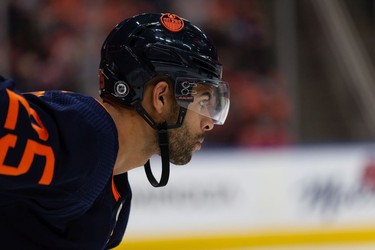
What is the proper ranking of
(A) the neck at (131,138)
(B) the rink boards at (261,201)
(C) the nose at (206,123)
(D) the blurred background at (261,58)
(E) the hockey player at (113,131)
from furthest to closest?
(D) the blurred background at (261,58), (B) the rink boards at (261,201), (C) the nose at (206,123), (A) the neck at (131,138), (E) the hockey player at (113,131)

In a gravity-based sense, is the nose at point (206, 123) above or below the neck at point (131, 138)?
above

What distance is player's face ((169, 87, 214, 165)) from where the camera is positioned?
1.73 meters

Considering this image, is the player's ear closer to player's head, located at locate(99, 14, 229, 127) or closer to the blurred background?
player's head, located at locate(99, 14, 229, 127)

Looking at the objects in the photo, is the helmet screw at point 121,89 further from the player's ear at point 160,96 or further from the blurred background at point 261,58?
the blurred background at point 261,58

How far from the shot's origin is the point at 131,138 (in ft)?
5.46

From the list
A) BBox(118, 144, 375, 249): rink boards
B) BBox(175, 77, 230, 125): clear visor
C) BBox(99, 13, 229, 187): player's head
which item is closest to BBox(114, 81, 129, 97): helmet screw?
BBox(99, 13, 229, 187): player's head

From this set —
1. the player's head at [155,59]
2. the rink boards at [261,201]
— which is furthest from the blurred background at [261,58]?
the player's head at [155,59]

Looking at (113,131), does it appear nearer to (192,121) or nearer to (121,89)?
(121,89)

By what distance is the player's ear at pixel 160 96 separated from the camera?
167 centimetres

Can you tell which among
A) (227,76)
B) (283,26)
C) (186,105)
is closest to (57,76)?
(227,76)

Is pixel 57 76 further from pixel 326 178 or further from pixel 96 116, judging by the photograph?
pixel 96 116

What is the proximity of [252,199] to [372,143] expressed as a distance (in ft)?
2.73

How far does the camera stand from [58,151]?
1370mm

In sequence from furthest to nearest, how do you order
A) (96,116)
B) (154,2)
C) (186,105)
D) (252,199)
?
1. (154,2)
2. (252,199)
3. (186,105)
4. (96,116)
